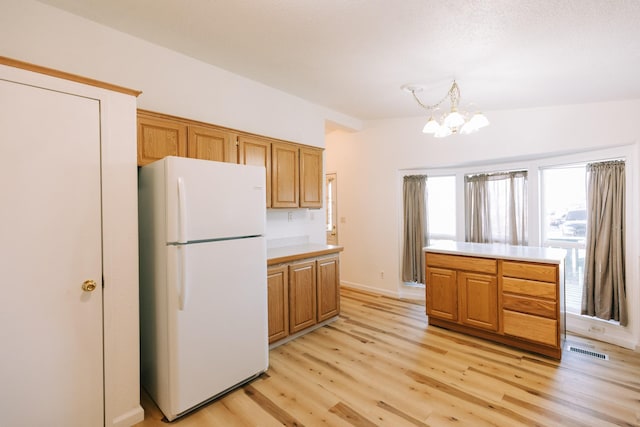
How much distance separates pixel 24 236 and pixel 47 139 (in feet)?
1.78

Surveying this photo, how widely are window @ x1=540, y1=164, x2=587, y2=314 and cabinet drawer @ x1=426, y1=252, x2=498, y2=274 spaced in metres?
1.19

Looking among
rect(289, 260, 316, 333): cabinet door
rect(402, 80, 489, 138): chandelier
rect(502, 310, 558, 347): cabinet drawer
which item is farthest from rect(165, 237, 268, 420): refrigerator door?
rect(502, 310, 558, 347): cabinet drawer

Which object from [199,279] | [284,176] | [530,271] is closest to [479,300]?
[530,271]

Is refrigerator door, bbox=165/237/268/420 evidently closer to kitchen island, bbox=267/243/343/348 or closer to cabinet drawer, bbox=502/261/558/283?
kitchen island, bbox=267/243/343/348

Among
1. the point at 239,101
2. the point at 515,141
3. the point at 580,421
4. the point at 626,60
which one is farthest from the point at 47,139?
the point at 515,141

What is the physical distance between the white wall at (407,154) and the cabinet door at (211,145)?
252cm

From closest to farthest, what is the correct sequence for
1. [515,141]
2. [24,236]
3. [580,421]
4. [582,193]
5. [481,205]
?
[24,236], [580,421], [582,193], [515,141], [481,205]

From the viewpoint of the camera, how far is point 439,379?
235cm

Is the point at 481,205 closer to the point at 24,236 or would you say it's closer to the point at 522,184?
the point at 522,184

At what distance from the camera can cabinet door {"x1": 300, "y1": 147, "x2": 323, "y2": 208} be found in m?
3.51

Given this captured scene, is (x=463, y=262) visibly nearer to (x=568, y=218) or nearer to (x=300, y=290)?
(x=568, y=218)

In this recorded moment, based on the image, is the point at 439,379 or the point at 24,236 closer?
the point at 24,236

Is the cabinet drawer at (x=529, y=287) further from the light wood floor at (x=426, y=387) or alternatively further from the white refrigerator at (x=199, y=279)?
the white refrigerator at (x=199, y=279)

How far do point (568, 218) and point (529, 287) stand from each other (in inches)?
51.0
